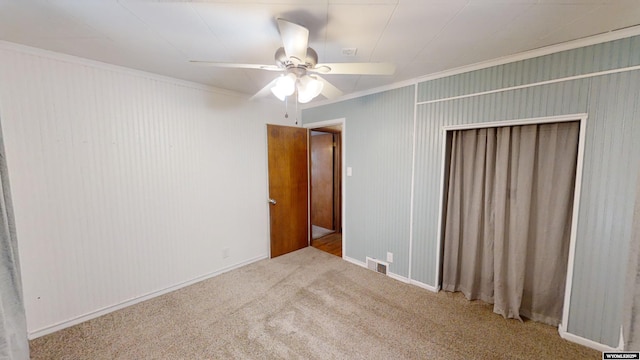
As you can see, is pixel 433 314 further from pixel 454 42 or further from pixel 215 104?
pixel 215 104

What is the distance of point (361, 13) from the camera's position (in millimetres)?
1414

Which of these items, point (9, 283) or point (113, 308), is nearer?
point (9, 283)

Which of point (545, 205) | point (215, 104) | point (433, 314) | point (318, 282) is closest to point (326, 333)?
point (318, 282)

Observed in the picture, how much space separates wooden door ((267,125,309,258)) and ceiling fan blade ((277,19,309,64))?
2.01 meters

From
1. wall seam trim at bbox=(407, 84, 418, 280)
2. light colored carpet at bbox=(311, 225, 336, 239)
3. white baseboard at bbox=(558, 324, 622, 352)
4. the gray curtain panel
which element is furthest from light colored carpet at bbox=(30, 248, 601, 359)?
light colored carpet at bbox=(311, 225, 336, 239)

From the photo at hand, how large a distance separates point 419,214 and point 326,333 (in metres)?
1.55

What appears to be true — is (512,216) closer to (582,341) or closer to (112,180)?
(582,341)

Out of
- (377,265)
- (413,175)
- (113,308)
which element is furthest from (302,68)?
(113,308)

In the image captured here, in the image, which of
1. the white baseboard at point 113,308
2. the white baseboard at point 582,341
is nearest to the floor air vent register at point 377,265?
the white baseboard at point 582,341

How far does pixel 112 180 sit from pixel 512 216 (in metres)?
3.76

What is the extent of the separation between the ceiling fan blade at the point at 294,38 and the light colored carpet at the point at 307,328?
209 centimetres

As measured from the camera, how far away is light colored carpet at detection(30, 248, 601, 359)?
5.87 feet

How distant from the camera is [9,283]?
3.39ft

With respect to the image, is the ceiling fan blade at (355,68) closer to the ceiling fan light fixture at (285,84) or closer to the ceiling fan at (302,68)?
the ceiling fan at (302,68)
